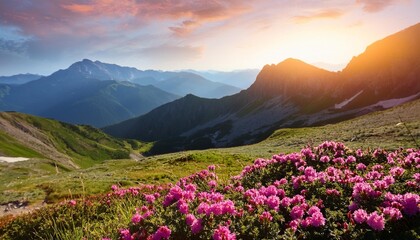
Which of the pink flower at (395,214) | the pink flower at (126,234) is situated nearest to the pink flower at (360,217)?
the pink flower at (395,214)

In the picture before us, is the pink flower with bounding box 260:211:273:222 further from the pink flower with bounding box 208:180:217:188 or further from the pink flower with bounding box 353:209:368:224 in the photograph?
the pink flower with bounding box 208:180:217:188

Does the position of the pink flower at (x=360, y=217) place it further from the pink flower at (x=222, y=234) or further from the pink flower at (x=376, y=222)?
the pink flower at (x=222, y=234)

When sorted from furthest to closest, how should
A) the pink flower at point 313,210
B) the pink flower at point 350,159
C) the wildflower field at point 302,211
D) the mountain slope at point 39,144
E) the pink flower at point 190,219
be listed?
the mountain slope at point 39,144 → the pink flower at point 350,159 → the pink flower at point 190,219 → the pink flower at point 313,210 → the wildflower field at point 302,211

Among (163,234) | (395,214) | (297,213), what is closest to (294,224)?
(297,213)

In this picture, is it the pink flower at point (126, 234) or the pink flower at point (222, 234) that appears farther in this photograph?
the pink flower at point (126, 234)

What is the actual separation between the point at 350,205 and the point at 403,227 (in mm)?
1070

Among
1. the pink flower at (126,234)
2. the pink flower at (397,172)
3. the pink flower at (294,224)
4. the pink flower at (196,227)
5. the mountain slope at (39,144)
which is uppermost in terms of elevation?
the pink flower at (397,172)

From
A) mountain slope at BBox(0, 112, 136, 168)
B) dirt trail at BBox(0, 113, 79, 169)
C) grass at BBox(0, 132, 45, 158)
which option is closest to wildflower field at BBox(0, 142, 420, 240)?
mountain slope at BBox(0, 112, 136, 168)

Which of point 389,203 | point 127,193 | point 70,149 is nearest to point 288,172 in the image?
point 389,203

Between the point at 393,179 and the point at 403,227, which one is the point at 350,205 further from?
the point at 393,179

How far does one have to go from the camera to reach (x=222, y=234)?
6215 millimetres

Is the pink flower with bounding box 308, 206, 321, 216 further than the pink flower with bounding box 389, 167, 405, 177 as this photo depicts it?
No

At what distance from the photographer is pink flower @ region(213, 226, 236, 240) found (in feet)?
20.1

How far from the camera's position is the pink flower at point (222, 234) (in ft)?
20.1
